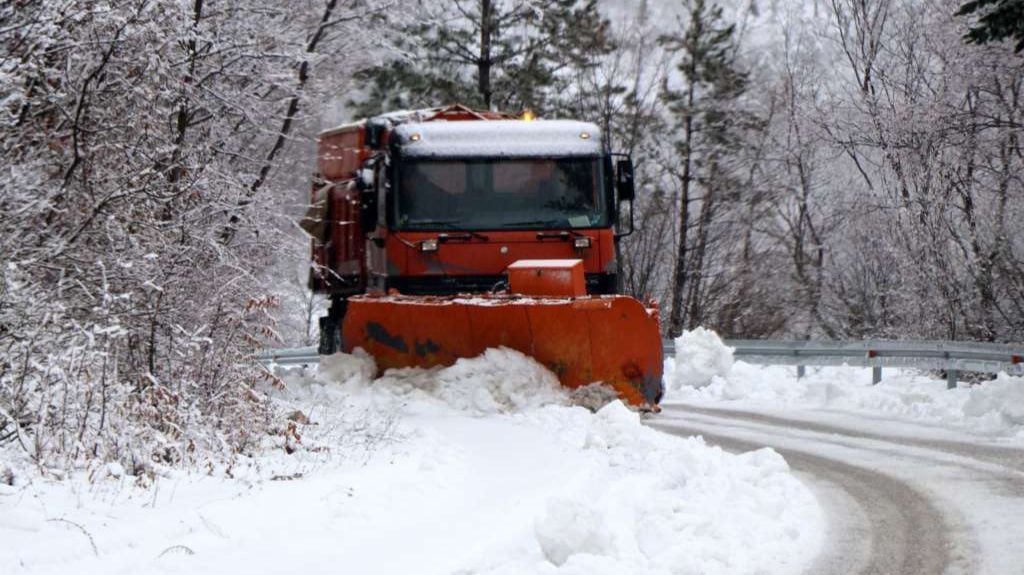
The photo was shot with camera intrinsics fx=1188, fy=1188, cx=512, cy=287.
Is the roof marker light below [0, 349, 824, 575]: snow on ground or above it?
above

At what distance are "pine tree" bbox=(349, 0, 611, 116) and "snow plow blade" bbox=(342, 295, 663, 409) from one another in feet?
47.9

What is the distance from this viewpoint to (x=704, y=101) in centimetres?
3186

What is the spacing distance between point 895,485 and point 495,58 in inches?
801

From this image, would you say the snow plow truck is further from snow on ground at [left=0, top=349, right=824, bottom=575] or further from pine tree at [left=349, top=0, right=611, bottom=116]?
pine tree at [left=349, top=0, right=611, bottom=116]

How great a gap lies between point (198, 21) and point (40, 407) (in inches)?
164

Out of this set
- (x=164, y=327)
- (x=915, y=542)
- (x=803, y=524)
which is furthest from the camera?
(x=164, y=327)

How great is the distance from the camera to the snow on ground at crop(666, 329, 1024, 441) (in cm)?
1129

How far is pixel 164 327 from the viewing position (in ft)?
27.9

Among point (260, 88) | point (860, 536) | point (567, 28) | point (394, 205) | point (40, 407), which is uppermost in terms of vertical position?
point (567, 28)

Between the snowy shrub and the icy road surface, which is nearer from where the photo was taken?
the icy road surface

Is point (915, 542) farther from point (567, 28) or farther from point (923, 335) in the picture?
point (567, 28)

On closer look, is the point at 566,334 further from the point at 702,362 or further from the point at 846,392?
the point at 702,362

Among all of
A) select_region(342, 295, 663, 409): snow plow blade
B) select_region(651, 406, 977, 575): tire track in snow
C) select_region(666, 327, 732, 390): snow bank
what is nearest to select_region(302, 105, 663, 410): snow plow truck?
select_region(342, 295, 663, 409): snow plow blade

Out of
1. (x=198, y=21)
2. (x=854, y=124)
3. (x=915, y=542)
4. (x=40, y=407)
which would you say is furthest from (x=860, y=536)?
(x=854, y=124)
